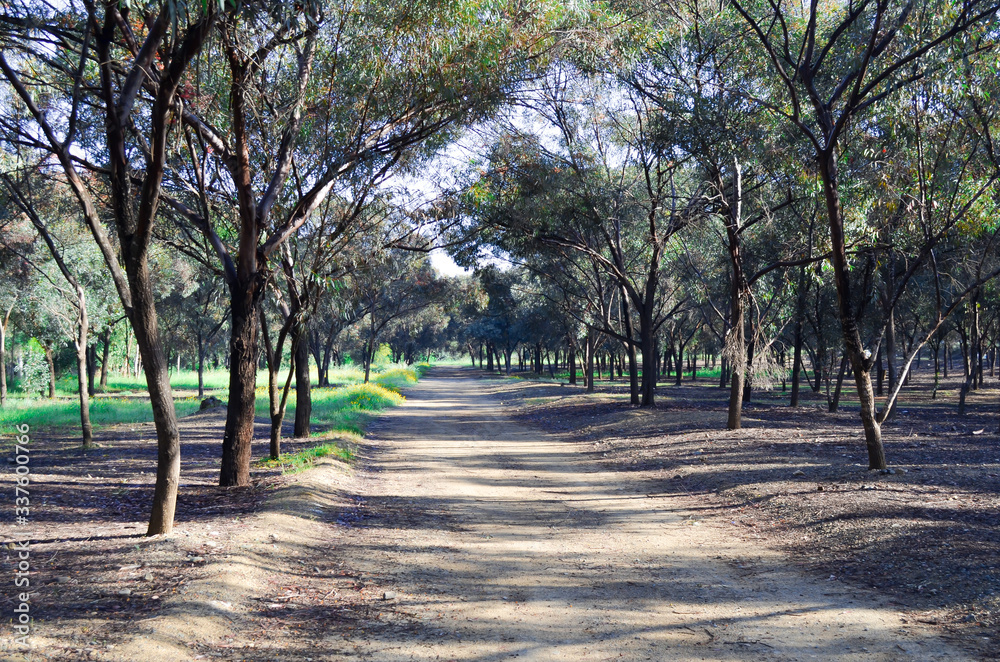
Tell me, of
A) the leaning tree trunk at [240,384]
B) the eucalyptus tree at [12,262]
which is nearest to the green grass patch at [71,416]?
the eucalyptus tree at [12,262]

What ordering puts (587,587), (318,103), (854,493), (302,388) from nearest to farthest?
(587,587) < (854,493) < (318,103) < (302,388)

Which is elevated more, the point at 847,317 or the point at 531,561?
the point at 847,317

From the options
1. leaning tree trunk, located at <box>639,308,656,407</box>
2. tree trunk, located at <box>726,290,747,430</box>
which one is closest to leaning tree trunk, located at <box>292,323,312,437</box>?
tree trunk, located at <box>726,290,747,430</box>

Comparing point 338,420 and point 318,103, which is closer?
point 318,103

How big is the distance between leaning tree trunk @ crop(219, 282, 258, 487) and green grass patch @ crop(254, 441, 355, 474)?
118cm

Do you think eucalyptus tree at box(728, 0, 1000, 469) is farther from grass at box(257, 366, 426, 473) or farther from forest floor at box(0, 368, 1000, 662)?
grass at box(257, 366, 426, 473)

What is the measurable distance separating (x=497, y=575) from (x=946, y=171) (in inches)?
441

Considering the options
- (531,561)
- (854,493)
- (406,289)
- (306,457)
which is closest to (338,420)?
(306,457)

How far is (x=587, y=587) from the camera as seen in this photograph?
5699 mm

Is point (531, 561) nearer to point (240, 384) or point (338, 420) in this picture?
point (240, 384)

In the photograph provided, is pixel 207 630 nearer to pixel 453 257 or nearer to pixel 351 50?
pixel 351 50

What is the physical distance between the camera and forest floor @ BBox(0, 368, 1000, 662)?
4559 mm

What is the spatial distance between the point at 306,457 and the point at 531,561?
6901mm

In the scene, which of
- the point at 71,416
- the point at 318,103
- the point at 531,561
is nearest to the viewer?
the point at 531,561
